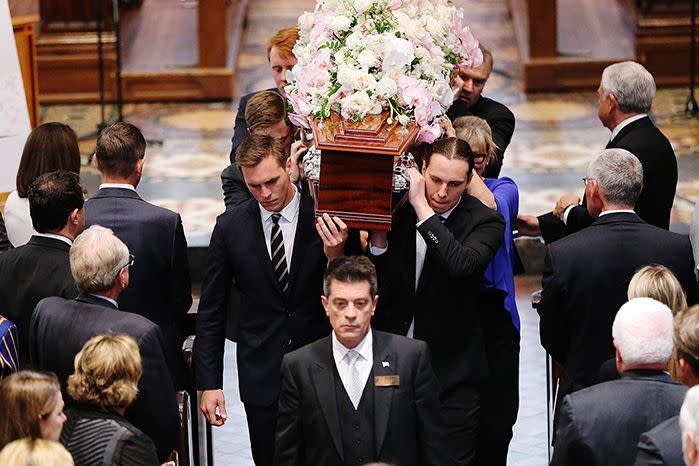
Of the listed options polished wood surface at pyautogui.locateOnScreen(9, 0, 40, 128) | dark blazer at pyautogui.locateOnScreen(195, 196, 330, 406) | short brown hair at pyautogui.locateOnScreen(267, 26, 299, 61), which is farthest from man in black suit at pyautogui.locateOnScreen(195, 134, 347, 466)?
polished wood surface at pyautogui.locateOnScreen(9, 0, 40, 128)

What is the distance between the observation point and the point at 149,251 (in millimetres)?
5383

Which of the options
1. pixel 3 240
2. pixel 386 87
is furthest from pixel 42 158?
pixel 386 87

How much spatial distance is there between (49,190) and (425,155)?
141cm

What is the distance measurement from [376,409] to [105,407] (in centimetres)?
90

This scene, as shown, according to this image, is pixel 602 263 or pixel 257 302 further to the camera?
pixel 257 302

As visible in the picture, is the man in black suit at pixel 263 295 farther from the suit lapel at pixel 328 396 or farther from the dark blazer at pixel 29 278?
the suit lapel at pixel 328 396

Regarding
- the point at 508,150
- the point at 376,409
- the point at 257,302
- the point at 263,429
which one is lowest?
the point at 508,150

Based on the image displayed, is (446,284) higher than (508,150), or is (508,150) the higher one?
(446,284)

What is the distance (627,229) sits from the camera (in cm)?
522

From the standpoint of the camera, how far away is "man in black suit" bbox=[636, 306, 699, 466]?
12.2 ft

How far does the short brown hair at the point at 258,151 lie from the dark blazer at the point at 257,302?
0.87ft

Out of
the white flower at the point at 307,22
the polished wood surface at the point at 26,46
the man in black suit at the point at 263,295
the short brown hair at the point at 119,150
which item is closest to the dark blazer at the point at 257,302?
the man in black suit at the point at 263,295

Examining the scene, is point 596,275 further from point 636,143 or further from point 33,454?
point 33,454

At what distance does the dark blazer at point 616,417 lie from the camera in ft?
13.3
